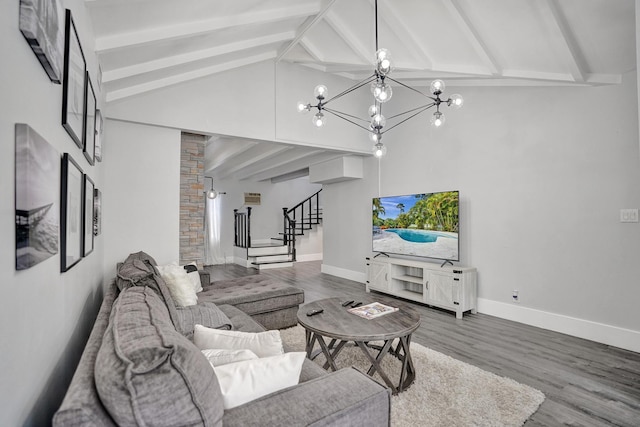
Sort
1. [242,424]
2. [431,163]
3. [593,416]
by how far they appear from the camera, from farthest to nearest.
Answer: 1. [431,163]
2. [593,416]
3. [242,424]

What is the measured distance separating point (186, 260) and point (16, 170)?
3682 mm

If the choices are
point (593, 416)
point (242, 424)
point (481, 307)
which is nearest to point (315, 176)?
point (481, 307)

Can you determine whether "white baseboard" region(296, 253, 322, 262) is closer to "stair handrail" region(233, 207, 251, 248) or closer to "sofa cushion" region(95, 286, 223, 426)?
"stair handrail" region(233, 207, 251, 248)

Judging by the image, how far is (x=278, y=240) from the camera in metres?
9.59

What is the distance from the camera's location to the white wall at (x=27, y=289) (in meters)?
0.80

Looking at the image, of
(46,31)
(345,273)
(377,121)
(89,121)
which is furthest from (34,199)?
(345,273)

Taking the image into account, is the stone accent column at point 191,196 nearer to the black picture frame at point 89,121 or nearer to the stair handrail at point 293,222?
the black picture frame at point 89,121

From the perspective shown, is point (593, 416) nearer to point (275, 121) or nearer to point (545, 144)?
point (545, 144)

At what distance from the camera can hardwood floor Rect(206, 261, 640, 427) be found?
2027mm

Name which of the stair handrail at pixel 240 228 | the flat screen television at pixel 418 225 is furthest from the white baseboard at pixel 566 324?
the stair handrail at pixel 240 228

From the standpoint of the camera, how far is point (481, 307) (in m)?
4.11

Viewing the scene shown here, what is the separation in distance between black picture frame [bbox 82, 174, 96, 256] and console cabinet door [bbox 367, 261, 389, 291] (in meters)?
3.88

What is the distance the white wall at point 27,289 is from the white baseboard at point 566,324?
13.8ft

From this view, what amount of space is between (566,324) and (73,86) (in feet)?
15.0
